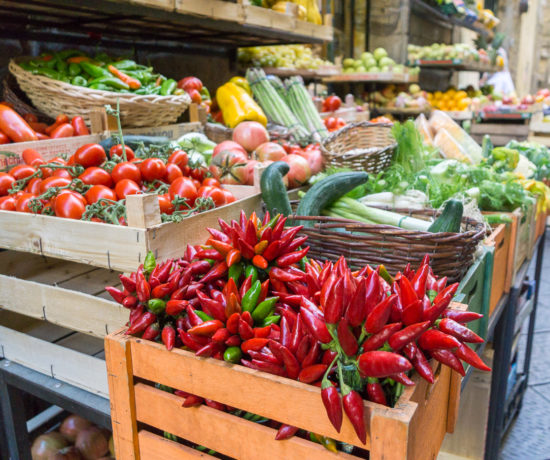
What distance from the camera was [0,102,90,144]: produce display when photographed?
6.84 feet

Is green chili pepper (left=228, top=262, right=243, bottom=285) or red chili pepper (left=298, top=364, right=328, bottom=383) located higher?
green chili pepper (left=228, top=262, right=243, bottom=285)

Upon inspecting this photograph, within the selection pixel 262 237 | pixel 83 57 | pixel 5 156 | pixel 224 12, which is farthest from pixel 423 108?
pixel 262 237

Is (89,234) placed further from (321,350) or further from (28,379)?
(321,350)

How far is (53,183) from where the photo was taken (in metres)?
1.64

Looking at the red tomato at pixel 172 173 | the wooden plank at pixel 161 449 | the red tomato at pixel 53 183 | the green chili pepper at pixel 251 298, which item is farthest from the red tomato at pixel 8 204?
the green chili pepper at pixel 251 298

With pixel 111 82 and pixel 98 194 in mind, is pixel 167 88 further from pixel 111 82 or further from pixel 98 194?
pixel 98 194

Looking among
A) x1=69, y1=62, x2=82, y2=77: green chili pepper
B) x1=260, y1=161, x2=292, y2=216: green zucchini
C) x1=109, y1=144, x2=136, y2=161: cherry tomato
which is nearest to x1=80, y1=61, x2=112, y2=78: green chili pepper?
x1=69, y1=62, x2=82, y2=77: green chili pepper

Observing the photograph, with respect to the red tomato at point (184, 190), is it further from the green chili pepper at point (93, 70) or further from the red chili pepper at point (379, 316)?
the green chili pepper at point (93, 70)

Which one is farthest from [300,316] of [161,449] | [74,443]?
[74,443]

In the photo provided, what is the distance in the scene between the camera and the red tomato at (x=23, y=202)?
63.1 inches

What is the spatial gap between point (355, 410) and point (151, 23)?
2547 millimetres

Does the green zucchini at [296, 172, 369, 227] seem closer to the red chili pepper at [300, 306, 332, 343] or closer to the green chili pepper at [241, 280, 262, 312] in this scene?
the green chili pepper at [241, 280, 262, 312]

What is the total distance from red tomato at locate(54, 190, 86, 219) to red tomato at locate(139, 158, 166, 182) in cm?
28

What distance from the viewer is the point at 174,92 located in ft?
8.95
